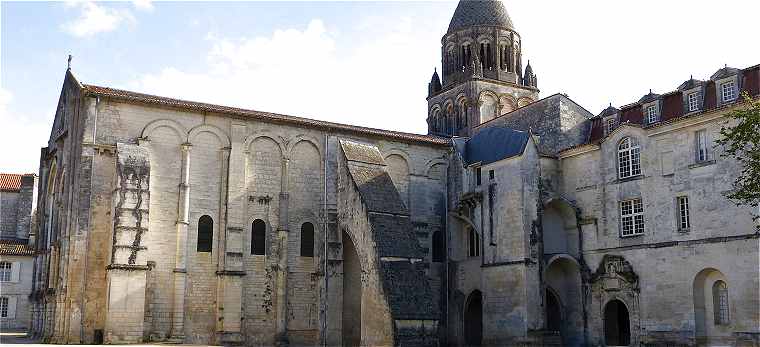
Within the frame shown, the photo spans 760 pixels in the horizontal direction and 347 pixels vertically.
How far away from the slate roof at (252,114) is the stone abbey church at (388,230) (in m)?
0.14

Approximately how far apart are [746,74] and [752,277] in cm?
763

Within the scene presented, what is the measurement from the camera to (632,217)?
96.7 ft

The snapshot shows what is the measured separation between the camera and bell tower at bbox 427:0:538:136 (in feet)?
156

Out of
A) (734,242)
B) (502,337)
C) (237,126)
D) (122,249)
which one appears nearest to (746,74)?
(734,242)

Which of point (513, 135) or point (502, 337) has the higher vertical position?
point (513, 135)

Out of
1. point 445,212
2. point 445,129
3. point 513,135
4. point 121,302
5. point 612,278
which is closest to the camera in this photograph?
point 121,302

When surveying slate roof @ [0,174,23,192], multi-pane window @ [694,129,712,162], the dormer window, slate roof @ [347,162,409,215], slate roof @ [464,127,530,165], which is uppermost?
slate roof @ [0,174,23,192]

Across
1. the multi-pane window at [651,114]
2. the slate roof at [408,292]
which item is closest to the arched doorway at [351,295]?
the slate roof at [408,292]

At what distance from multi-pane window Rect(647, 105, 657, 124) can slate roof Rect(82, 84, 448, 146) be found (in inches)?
389

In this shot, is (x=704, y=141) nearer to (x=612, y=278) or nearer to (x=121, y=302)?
(x=612, y=278)

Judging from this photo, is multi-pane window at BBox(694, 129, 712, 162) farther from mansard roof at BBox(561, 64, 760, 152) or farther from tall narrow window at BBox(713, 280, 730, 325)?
tall narrow window at BBox(713, 280, 730, 325)

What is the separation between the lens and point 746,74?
1066 inches

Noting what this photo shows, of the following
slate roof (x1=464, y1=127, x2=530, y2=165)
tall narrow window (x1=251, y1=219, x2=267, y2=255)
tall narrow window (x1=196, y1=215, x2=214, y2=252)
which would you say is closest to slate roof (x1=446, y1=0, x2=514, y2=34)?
slate roof (x1=464, y1=127, x2=530, y2=165)

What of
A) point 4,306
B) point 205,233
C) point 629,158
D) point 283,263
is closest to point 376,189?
point 283,263
